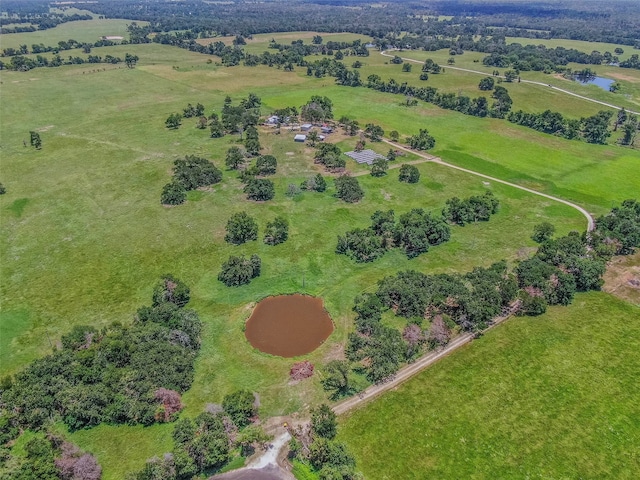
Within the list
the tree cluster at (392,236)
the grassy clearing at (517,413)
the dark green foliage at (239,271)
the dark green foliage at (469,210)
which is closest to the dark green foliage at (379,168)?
the dark green foliage at (469,210)

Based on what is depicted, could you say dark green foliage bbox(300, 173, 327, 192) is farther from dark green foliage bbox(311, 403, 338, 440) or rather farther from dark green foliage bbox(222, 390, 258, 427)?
dark green foliage bbox(311, 403, 338, 440)

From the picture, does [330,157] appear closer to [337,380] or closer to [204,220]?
[204,220]

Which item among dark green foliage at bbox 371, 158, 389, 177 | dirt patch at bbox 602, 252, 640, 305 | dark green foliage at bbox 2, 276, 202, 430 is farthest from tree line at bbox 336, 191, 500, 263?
dark green foliage at bbox 2, 276, 202, 430

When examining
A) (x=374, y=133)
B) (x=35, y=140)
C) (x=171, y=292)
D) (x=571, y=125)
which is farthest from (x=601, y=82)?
(x=35, y=140)

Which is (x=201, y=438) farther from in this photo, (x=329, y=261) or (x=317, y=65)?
(x=317, y=65)

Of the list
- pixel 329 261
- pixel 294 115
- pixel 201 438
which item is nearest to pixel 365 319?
pixel 329 261

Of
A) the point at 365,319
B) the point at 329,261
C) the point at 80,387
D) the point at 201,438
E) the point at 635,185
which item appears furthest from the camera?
the point at 635,185
